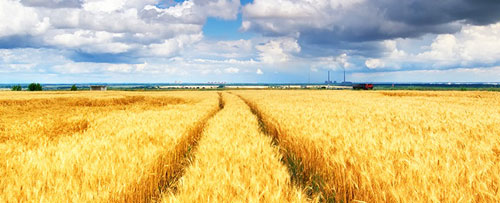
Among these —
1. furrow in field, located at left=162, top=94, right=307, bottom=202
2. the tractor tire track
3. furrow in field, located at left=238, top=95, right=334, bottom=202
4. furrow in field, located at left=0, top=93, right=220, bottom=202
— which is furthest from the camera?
furrow in field, located at left=238, top=95, right=334, bottom=202

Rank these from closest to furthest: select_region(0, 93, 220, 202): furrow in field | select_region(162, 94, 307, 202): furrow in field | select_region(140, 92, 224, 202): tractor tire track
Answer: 1. select_region(162, 94, 307, 202): furrow in field
2. select_region(0, 93, 220, 202): furrow in field
3. select_region(140, 92, 224, 202): tractor tire track

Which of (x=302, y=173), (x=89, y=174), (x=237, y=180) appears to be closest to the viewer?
(x=237, y=180)

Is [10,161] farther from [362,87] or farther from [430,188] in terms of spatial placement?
[362,87]

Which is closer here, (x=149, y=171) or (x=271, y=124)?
(x=149, y=171)

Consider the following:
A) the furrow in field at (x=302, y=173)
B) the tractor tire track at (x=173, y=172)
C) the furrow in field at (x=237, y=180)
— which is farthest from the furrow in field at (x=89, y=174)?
the furrow in field at (x=302, y=173)

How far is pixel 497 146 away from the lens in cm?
483

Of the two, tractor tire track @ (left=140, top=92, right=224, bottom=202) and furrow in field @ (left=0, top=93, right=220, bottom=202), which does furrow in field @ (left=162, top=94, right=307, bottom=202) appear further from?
furrow in field @ (left=0, top=93, right=220, bottom=202)

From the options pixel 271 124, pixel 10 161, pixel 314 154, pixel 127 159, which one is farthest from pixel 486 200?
pixel 271 124

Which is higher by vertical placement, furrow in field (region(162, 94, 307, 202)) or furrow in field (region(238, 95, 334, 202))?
furrow in field (region(162, 94, 307, 202))

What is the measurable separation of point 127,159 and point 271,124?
6.04 meters

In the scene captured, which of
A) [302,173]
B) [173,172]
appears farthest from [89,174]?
[302,173]

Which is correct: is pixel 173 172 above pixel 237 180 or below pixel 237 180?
below

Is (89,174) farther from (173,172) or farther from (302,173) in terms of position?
(302,173)

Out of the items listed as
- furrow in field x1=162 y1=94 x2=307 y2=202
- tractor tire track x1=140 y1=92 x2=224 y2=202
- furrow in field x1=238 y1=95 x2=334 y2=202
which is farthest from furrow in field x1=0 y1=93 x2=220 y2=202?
furrow in field x1=238 y1=95 x2=334 y2=202
